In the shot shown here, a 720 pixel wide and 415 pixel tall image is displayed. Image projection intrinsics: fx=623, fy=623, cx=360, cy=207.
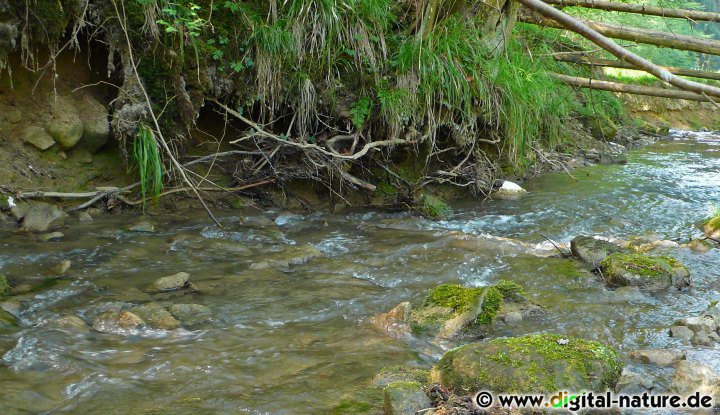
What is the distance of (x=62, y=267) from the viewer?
421 cm

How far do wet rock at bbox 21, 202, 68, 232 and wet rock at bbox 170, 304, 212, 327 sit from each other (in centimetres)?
188

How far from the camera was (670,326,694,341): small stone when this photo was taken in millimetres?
3570

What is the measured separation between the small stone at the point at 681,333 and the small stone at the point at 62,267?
12.6 ft

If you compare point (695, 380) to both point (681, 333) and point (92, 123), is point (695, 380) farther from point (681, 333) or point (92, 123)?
point (92, 123)

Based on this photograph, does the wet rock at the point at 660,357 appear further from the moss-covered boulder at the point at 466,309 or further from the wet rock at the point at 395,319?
the wet rock at the point at 395,319

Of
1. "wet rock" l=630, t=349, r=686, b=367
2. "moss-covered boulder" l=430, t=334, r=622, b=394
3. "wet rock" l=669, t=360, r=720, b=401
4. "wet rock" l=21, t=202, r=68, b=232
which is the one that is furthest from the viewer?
"wet rock" l=21, t=202, r=68, b=232

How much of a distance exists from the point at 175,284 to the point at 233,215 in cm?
190

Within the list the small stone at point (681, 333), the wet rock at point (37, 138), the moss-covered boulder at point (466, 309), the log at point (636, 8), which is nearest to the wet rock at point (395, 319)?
the moss-covered boulder at point (466, 309)

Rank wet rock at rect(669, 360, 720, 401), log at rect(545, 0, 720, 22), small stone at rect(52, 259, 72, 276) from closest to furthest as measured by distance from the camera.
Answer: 1. wet rock at rect(669, 360, 720, 401)
2. small stone at rect(52, 259, 72, 276)
3. log at rect(545, 0, 720, 22)

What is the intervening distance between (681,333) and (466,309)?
1232 millimetres

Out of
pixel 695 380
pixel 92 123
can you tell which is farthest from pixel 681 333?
pixel 92 123

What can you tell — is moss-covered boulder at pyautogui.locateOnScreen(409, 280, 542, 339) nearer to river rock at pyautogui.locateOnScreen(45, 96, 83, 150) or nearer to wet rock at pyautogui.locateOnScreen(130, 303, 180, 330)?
wet rock at pyautogui.locateOnScreen(130, 303, 180, 330)

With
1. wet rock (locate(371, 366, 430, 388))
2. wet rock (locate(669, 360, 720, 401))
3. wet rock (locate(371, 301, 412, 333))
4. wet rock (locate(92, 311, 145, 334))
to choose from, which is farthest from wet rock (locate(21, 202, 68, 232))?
wet rock (locate(669, 360, 720, 401))

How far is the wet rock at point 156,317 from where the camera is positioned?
11.5 feet
